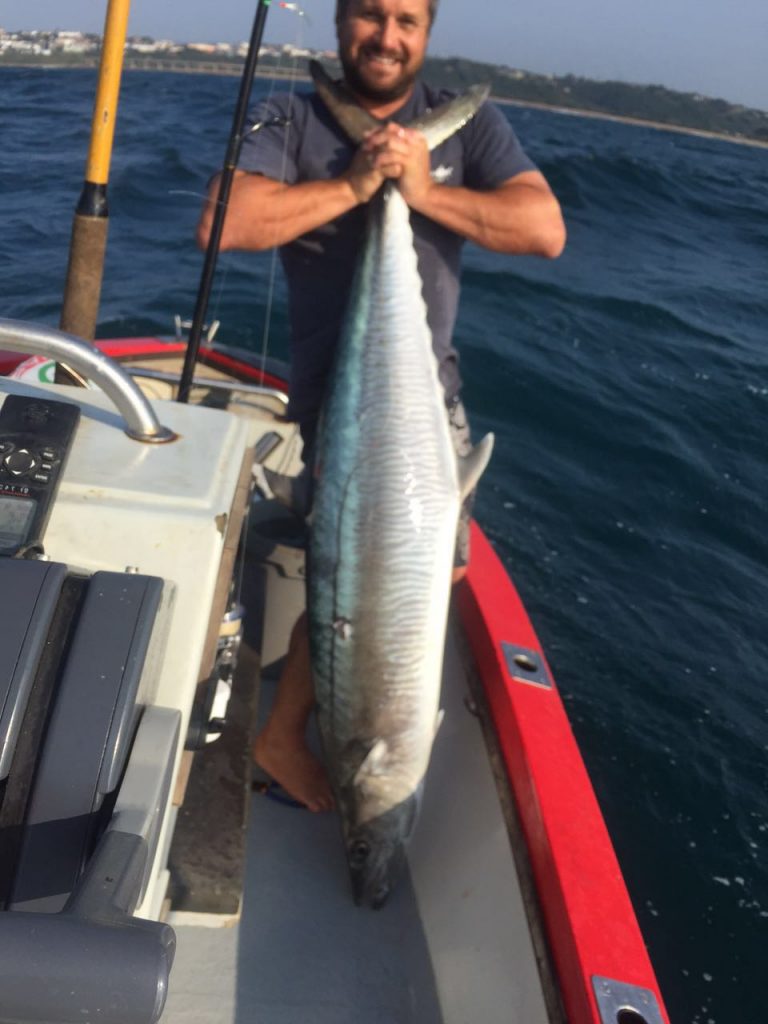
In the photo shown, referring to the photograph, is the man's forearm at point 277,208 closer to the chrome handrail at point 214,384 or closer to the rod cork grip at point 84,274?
the rod cork grip at point 84,274

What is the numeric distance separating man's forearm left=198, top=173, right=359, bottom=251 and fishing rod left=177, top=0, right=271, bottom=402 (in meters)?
0.06

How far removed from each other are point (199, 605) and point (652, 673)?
282 centimetres

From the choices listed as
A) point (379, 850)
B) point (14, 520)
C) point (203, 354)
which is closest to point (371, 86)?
point (14, 520)

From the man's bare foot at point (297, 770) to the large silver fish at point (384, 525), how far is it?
1.04 feet

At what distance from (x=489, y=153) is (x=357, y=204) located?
0.43 metres

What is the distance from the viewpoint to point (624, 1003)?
4.76ft

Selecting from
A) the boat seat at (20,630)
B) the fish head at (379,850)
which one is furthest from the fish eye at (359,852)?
the boat seat at (20,630)

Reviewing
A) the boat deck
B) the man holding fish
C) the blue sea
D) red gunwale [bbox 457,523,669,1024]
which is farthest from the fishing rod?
the blue sea

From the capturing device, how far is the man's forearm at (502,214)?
194 cm

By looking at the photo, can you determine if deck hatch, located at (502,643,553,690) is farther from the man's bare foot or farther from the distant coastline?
the distant coastline

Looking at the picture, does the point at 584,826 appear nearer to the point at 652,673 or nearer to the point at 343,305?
the point at 343,305

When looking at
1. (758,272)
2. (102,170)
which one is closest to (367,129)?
(102,170)

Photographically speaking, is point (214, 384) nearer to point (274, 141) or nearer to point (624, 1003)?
point (274, 141)

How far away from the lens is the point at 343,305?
2184 mm
